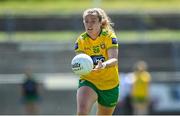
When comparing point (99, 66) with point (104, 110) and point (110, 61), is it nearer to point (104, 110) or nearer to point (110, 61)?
point (110, 61)

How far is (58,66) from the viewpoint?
20.2 meters

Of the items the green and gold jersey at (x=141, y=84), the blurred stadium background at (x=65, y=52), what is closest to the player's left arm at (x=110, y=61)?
the green and gold jersey at (x=141, y=84)

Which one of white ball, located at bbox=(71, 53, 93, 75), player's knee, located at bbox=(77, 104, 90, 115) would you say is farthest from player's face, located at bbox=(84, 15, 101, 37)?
player's knee, located at bbox=(77, 104, 90, 115)

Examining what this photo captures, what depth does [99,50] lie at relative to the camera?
788 centimetres

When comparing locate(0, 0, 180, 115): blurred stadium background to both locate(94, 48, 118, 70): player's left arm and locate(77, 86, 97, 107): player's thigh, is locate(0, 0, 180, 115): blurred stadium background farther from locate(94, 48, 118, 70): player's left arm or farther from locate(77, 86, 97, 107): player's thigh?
locate(94, 48, 118, 70): player's left arm

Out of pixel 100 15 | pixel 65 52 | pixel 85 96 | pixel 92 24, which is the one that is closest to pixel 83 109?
pixel 85 96

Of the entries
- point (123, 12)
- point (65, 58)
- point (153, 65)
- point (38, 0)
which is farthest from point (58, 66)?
point (38, 0)

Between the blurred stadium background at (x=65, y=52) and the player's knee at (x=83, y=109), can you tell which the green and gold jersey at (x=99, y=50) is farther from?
the blurred stadium background at (x=65, y=52)

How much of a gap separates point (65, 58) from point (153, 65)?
2.89 metres

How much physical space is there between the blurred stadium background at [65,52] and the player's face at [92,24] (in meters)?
10.3

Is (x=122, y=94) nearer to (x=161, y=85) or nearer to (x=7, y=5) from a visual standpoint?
(x=161, y=85)

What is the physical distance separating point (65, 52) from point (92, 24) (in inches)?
490

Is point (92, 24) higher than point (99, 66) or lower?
higher

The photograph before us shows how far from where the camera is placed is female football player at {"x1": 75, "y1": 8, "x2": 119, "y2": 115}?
7784 mm
